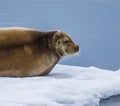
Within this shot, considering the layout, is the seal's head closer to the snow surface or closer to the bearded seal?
the bearded seal

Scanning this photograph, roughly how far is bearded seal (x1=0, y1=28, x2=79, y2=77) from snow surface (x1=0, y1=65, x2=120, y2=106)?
0.29 ft

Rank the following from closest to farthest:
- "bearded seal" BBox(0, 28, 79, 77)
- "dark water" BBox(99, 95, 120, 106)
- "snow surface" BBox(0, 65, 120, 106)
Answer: "snow surface" BBox(0, 65, 120, 106)
"dark water" BBox(99, 95, 120, 106)
"bearded seal" BBox(0, 28, 79, 77)

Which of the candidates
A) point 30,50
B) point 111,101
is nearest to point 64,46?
point 30,50

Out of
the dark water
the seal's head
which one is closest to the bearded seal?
the seal's head

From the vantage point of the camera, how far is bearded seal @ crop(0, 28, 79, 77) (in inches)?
99.7

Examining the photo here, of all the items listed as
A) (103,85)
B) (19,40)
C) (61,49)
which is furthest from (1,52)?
(103,85)

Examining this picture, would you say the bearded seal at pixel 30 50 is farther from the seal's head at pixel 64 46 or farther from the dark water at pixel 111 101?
the dark water at pixel 111 101

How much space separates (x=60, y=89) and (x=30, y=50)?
52 cm

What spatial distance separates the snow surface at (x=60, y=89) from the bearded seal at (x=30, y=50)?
87 millimetres

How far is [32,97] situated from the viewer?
193 centimetres

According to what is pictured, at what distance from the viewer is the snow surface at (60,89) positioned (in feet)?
6.23

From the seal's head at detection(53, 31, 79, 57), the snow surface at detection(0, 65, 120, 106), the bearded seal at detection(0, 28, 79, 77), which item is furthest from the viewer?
the seal's head at detection(53, 31, 79, 57)

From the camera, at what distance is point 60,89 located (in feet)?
6.98

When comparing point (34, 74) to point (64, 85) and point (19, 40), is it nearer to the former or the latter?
point (19, 40)
